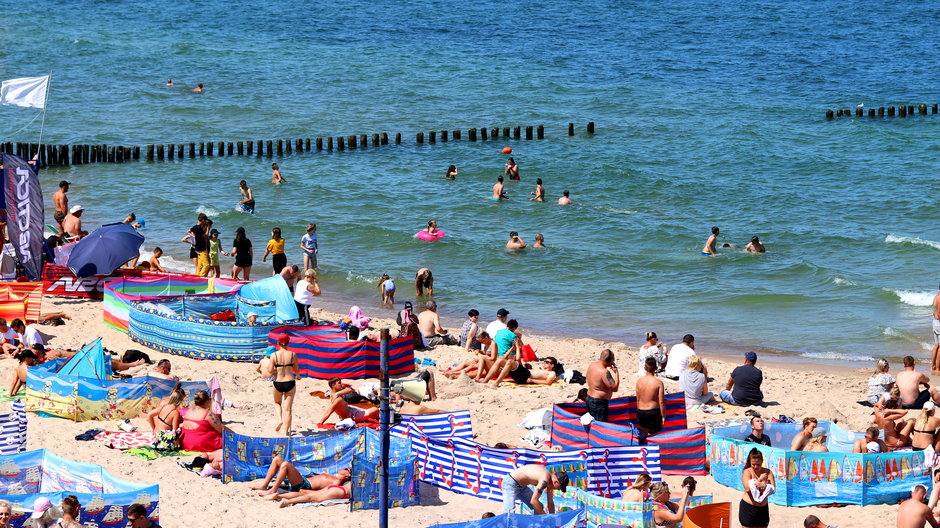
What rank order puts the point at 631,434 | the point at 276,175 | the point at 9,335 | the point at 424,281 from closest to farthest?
the point at 631,434 → the point at 9,335 → the point at 424,281 → the point at 276,175

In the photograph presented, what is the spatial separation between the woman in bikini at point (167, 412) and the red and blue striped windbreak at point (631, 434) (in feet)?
15.9

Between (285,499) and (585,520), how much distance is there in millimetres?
3642

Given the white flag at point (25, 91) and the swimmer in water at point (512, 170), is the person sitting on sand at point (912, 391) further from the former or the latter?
the swimmer in water at point (512, 170)

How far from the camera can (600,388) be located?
14820mm

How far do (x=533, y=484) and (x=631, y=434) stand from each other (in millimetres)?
2044

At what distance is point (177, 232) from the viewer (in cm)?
2983

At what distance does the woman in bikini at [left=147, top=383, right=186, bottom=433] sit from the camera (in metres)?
14.8

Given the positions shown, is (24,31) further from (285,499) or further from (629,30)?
(285,499)

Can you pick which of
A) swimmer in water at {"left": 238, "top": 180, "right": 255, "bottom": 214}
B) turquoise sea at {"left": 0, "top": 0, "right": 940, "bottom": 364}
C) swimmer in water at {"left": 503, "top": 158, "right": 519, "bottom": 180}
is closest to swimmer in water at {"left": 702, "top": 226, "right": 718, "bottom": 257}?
turquoise sea at {"left": 0, "top": 0, "right": 940, "bottom": 364}

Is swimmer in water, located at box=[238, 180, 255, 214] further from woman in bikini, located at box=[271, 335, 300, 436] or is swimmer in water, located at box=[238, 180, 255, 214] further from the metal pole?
the metal pole

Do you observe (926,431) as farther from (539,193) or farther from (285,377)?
(539,193)

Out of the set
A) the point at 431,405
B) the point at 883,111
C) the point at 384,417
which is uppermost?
the point at 883,111

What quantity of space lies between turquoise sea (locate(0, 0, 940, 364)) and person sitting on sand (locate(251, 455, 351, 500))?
10.4m

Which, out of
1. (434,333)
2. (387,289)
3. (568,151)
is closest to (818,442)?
(434,333)
